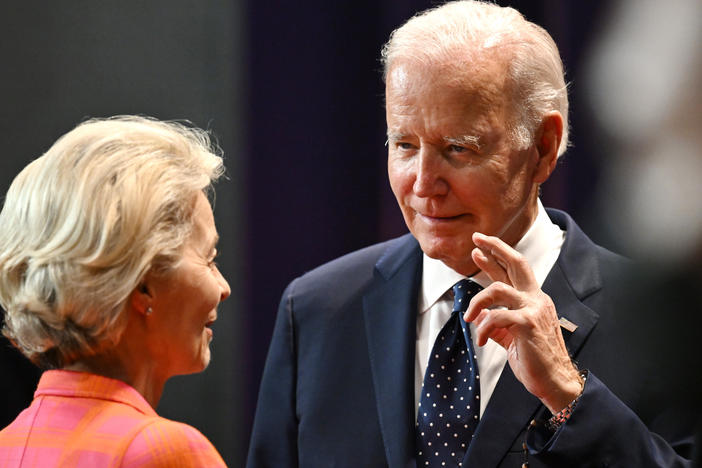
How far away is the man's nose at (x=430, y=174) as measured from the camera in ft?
6.52

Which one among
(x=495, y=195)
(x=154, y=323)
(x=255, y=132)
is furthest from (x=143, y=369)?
(x=255, y=132)

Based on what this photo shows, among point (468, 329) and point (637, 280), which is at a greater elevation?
point (637, 280)

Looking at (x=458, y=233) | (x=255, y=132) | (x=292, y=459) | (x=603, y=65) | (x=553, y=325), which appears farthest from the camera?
(x=255, y=132)

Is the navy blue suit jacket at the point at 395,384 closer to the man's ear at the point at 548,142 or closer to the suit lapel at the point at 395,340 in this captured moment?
the suit lapel at the point at 395,340

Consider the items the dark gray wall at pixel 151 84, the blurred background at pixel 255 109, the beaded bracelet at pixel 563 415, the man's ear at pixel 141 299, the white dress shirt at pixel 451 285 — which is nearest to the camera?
the man's ear at pixel 141 299

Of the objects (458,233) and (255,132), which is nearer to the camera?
(458,233)

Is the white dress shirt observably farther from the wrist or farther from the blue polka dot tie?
the wrist

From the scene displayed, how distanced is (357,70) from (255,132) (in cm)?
45

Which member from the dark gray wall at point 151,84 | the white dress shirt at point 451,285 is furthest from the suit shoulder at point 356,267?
the dark gray wall at point 151,84

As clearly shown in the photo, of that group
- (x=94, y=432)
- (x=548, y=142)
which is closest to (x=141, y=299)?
(x=94, y=432)

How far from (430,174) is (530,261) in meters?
0.30

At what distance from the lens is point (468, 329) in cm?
202

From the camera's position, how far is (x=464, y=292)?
80.5 inches

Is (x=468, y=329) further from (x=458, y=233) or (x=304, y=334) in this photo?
(x=304, y=334)
